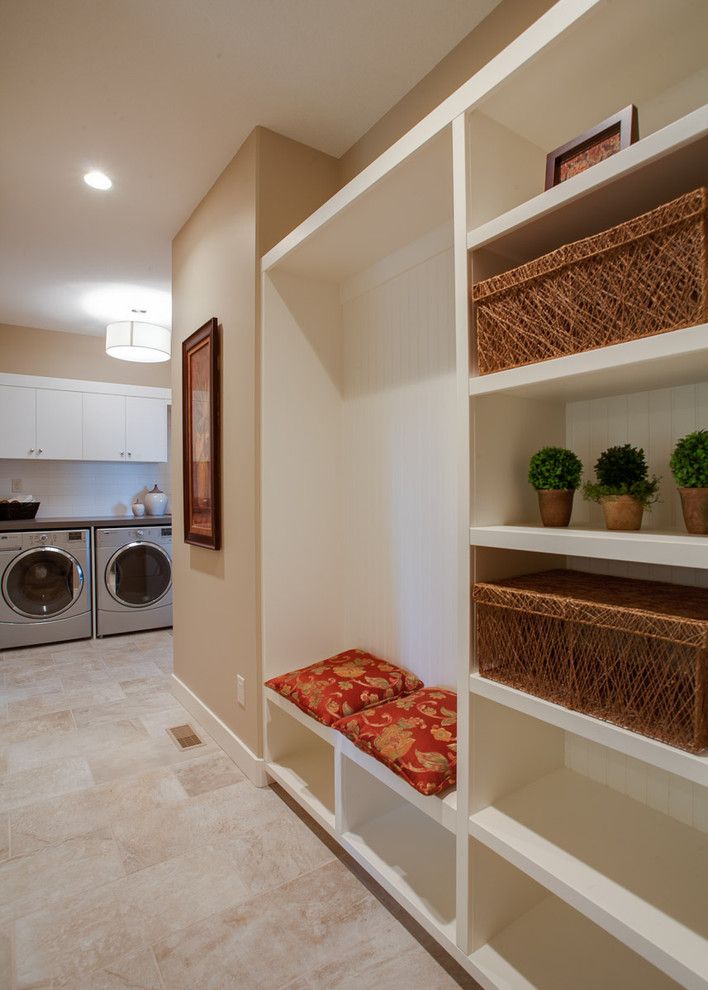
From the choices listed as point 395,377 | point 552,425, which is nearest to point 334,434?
point 395,377

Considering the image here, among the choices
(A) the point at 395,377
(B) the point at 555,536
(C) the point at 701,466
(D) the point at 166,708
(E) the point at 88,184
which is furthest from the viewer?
(D) the point at 166,708

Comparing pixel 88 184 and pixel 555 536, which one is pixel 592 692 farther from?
pixel 88 184

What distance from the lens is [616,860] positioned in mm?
1104

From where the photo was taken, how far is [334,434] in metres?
2.34

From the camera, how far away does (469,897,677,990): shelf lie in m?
1.17

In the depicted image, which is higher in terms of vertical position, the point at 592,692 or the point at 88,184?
the point at 88,184

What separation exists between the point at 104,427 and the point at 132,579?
143 cm

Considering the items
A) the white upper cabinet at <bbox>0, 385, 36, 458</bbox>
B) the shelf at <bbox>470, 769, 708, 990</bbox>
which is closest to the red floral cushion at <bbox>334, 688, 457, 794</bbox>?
the shelf at <bbox>470, 769, 708, 990</bbox>

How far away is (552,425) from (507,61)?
817 millimetres

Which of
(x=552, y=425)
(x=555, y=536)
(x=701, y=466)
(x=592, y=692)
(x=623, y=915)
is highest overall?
(x=552, y=425)

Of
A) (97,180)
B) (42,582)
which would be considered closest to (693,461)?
(97,180)

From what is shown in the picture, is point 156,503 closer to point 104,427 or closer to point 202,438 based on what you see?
point 104,427

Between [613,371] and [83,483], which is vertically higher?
[613,371]

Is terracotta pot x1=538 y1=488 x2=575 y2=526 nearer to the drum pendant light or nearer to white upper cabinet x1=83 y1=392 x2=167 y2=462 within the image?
the drum pendant light
